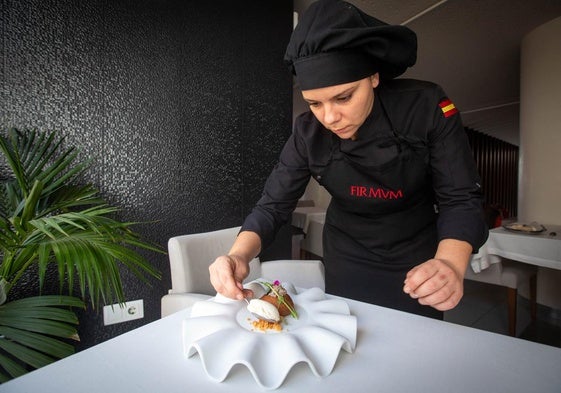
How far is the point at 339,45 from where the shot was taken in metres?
0.87

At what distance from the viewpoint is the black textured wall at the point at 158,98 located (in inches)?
75.2

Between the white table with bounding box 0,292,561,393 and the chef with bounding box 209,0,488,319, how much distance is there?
122 millimetres

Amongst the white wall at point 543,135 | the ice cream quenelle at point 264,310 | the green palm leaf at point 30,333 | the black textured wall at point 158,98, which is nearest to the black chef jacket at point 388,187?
the ice cream quenelle at point 264,310

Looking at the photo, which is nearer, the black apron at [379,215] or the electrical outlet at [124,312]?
the black apron at [379,215]

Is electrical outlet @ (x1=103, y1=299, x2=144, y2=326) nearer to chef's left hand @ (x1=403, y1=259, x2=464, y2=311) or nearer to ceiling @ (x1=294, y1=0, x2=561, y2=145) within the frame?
chef's left hand @ (x1=403, y1=259, x2=464, y2=311)

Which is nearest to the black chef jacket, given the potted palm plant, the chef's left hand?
the chef's left hand

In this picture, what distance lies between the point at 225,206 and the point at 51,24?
1610 millimetres

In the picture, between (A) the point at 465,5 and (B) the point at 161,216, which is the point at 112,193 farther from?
(A) the point at 465,5

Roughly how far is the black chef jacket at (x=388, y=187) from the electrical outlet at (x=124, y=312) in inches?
61.2

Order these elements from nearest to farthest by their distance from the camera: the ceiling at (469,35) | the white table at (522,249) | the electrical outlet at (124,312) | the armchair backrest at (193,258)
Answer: the armchair backrest at (193,258)
the electrical outlet at (124,312)
the white table at (522,249)
the ceiling at (469,35)

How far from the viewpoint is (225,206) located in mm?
2676

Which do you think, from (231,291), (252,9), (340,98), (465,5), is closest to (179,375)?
(231,291)

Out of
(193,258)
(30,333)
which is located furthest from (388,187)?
(30,333)

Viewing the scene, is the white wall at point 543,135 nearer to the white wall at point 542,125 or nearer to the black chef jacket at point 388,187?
the white wall at point 542,125
